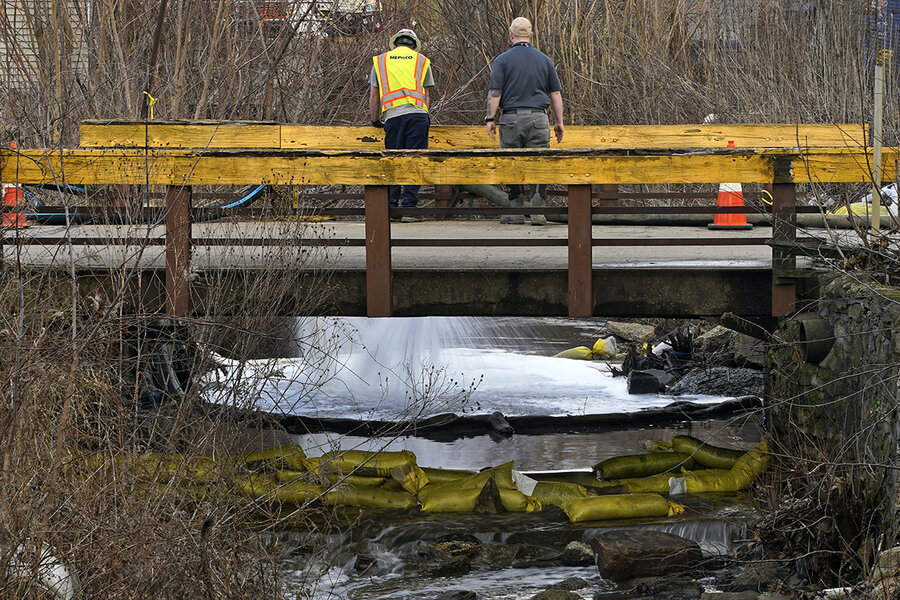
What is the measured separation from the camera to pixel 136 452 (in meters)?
5.99

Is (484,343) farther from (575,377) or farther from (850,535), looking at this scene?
(850,535)

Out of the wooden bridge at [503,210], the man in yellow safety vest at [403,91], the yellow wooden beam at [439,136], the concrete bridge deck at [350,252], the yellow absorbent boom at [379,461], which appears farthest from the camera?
the man in yellow safety vest at [403,91]

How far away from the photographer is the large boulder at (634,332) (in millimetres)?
16969

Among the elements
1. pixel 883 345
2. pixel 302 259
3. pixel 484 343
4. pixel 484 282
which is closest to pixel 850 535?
pixel 883 345

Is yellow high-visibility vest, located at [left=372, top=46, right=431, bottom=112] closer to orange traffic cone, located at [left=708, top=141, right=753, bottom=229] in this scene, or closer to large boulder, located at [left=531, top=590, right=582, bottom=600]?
orange traffic cone, located at [left=708, top=141, right=753, bottom=229]

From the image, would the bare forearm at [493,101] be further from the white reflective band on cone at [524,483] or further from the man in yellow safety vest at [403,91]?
the white reflective band on cone at [524,483]

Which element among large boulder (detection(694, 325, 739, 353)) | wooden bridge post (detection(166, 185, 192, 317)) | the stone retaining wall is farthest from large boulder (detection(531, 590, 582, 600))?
large boulder (detection(694, 325, 739, 353))

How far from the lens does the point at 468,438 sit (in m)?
11.5

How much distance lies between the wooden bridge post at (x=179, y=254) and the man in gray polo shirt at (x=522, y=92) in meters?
2.82

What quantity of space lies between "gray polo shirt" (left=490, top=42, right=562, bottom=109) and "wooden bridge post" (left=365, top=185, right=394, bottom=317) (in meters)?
1.99

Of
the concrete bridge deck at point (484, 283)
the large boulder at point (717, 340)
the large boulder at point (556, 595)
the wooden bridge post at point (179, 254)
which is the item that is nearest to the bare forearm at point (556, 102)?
the concrete bridge deck at point (484, 283)

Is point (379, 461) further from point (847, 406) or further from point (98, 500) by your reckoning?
point (98, 500)

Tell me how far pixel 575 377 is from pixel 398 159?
761 centimetres

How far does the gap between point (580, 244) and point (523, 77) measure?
2134mm
